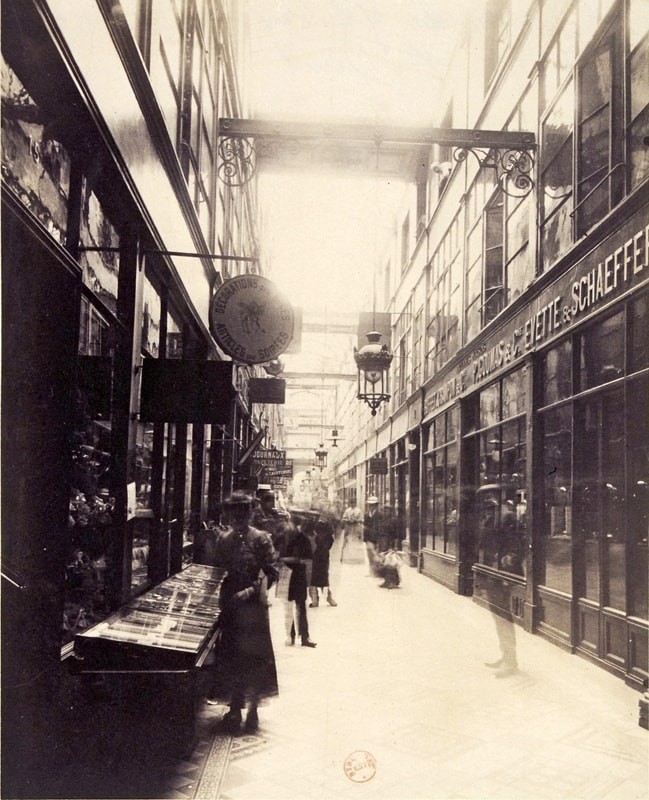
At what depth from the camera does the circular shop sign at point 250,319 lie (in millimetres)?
7648

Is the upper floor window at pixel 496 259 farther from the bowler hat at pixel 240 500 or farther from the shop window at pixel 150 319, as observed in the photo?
the bowler hat at pixel 240 500

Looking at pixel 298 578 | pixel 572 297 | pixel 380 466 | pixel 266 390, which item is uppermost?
pixel 572 297

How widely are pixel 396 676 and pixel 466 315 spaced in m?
9.31

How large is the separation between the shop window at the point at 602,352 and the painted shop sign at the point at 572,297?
28 cm

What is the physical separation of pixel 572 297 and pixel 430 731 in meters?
5.64

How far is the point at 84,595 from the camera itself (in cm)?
474

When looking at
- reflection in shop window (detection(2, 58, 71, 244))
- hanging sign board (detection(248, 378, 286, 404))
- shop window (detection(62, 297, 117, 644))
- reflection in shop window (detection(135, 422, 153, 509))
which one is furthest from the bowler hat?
hanging sign board (detection(248, 378, 286, 404))

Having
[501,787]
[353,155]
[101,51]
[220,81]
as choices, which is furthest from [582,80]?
[353,155]

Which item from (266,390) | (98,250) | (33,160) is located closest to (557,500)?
(98,250)

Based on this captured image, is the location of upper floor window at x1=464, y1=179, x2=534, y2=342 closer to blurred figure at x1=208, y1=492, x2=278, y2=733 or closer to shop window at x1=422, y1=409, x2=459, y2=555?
shop window at x1=422, y1=409, x2=459, y2=555

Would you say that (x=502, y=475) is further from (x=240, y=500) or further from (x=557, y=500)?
(x=240, y=500)

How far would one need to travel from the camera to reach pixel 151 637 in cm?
442


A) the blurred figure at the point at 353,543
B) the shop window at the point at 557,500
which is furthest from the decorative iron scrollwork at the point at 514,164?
the blurred figure at the point at 353,543

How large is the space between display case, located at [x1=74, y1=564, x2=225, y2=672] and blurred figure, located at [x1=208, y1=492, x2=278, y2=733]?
0.20m
